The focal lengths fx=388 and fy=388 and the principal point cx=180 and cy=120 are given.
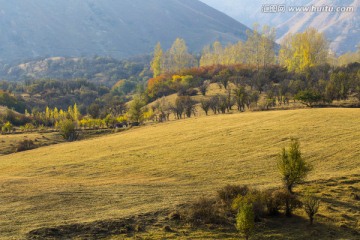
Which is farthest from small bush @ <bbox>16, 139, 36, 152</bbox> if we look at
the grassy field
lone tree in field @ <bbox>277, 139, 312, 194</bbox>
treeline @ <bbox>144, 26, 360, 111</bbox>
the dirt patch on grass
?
lone tree in field @ <bbox>277, 139, 312, 194</bbox>

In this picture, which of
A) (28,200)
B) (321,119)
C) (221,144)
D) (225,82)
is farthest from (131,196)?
(225,82)

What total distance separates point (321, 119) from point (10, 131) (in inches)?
3539

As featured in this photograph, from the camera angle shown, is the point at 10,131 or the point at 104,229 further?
the point at 10,131

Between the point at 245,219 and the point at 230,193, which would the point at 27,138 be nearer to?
the point at 230,193

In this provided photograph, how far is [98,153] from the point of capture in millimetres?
71938

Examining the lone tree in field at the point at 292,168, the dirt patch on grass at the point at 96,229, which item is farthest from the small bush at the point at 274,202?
the dirt patch on grass at the point at 96,229

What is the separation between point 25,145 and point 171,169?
45.4m

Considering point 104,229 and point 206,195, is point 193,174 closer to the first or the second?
point 206,195

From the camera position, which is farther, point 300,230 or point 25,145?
point 25,145

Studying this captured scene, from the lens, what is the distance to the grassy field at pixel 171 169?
1518 inches

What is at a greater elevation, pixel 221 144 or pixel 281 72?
pixel 281 72

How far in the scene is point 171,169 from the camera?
56906mm

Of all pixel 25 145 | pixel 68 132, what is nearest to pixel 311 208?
pixel 25 145

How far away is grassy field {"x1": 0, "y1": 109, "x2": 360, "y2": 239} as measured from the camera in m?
38.6
